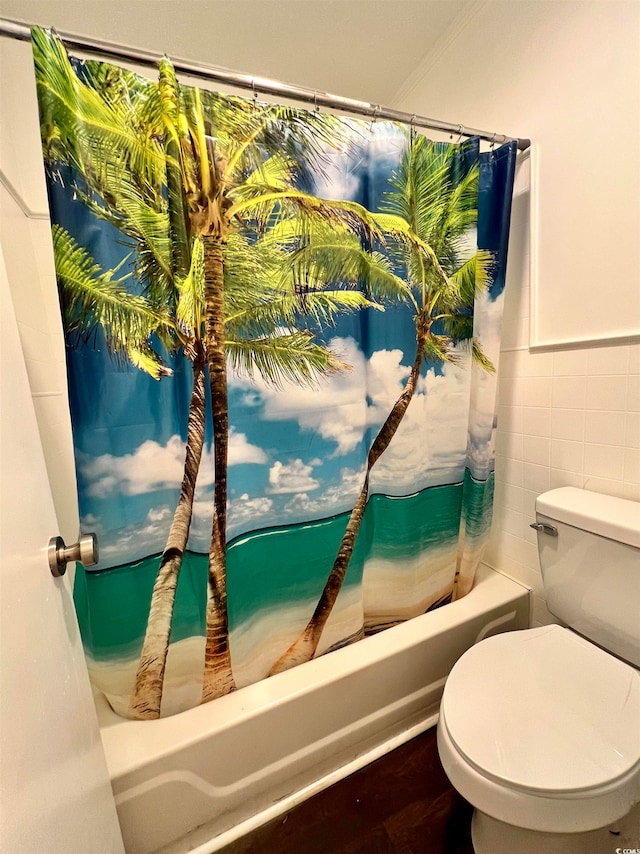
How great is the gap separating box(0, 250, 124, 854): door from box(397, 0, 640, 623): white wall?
133 cm

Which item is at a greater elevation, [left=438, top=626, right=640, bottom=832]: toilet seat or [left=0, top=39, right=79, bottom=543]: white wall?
[left=0, top=39, right=79, bottom=543]: white wall

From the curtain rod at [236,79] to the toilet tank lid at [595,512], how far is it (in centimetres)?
111

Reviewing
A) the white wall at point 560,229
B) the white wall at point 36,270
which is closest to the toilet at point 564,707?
the white wall at point 560,229

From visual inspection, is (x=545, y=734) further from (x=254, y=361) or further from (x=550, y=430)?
(x=254, y=361)

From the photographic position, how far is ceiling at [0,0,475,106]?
1060mm

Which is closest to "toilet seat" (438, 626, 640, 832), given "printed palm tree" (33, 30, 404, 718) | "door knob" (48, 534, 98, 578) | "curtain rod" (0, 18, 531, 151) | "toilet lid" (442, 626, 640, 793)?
"toilet lid" (442, 626, 640, 793)

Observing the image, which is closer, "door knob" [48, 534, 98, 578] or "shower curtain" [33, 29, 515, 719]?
"door knob" [48, 534, 98, 578]

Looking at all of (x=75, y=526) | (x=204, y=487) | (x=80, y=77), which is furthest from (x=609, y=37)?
(x=75, y=526)

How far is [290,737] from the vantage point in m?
0.98

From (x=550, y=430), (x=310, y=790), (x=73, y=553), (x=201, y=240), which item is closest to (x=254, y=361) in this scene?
(x=201, y=240)

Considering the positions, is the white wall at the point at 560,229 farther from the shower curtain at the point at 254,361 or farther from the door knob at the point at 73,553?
the door knob at the point at 73,553

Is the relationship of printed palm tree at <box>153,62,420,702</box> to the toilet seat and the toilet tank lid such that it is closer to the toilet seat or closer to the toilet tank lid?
the toilet seat

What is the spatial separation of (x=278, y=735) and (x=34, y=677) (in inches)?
31.5

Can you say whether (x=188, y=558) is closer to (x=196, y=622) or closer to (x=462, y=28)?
(x=196, y=622)
